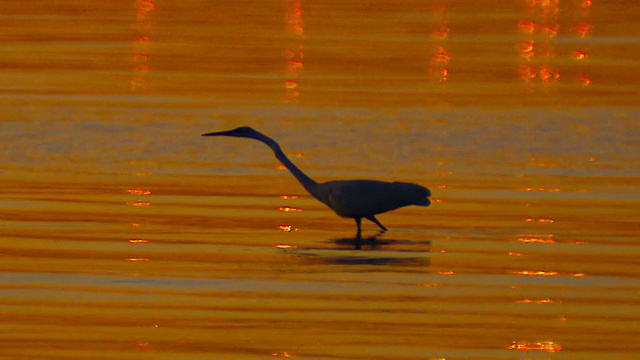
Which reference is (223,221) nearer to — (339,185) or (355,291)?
(339,185)

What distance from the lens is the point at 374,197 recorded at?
14.6 metres

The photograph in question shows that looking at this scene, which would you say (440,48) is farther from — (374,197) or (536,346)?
(536,346)

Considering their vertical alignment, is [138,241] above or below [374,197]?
below

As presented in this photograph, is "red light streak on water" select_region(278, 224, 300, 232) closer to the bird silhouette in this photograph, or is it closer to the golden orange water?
the golden orange water

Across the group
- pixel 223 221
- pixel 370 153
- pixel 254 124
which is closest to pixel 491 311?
pixel 223 221

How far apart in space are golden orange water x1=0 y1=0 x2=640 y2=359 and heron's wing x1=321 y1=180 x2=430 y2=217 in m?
0.26

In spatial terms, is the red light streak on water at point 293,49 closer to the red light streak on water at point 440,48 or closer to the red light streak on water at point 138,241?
the red light streak on water at point 440,48

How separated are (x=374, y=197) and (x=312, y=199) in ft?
6.57

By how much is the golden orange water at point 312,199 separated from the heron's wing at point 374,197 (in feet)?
0.86

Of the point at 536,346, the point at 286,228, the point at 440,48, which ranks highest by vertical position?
the point at 440,48

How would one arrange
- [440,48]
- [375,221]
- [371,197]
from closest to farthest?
[371,197]
[375,221]
[440,48]

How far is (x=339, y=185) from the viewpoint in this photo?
14.8 m

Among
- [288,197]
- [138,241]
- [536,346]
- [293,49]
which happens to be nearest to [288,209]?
[288,197]

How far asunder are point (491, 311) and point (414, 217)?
4386 millimetres
